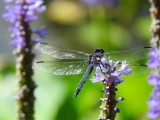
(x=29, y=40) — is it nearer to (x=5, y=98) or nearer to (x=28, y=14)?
(x=28, y=14)

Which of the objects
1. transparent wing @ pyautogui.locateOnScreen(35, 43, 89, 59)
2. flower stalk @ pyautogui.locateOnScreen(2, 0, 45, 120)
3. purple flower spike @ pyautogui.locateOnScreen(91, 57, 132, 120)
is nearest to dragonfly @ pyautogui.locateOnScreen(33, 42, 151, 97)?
transparent wing @ pyautogui.locateOnScreen(35, 43, 89, 59)

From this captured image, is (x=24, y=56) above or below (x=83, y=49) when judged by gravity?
below

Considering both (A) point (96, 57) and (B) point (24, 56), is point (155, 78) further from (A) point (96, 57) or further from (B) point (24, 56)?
(B) point (24, 56)

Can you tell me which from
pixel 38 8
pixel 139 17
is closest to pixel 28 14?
pixel 38 8

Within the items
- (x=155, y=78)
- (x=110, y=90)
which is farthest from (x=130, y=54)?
(x=110, y=90)

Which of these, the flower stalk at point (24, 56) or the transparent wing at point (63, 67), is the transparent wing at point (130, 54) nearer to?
the transparent wing at point (63, 67)

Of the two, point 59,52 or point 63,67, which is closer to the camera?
point 63,67

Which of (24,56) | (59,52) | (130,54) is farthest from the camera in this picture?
(59,52)

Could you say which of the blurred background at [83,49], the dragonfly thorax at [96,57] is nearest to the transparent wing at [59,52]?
the dragonfly thorax at [96,57]
